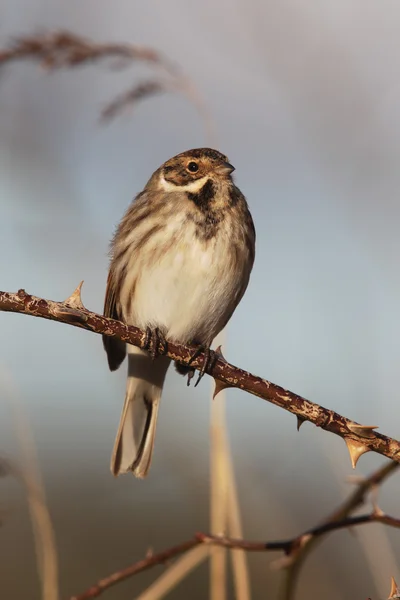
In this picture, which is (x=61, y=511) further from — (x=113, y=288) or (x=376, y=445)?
(x=376, y=445)

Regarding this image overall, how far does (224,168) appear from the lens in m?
4.33

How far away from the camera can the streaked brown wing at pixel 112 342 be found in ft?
14.7

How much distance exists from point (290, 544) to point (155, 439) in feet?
8.03

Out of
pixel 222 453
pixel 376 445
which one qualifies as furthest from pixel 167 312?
pixel 376 445

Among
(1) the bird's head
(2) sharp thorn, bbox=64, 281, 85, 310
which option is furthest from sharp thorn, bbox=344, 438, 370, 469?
(1) the bird's head

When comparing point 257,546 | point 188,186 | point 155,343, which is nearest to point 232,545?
point 257,546

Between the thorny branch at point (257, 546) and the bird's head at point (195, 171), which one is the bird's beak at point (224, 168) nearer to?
the bird's head at point (195, 171)

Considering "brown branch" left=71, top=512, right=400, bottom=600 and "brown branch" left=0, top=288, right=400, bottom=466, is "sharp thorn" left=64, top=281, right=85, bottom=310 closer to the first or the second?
"brown branch" left=0, top=288, right=400, bottom=466


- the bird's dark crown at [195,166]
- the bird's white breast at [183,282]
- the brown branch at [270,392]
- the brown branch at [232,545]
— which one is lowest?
the brown branch at [232,545]

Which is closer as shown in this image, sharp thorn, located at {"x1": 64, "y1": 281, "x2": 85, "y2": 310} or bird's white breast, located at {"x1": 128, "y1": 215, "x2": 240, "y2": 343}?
sharp thorn, located at {"x1": 64, "y1": 281, "x2": 85, "y2": 310}

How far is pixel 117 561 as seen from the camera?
6496 mm

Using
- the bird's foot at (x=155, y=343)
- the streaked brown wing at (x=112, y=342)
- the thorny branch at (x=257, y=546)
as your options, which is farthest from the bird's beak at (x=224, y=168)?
the thorny branch at (x=257, y=546)

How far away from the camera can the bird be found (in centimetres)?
405

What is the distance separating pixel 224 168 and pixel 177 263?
611 mm
